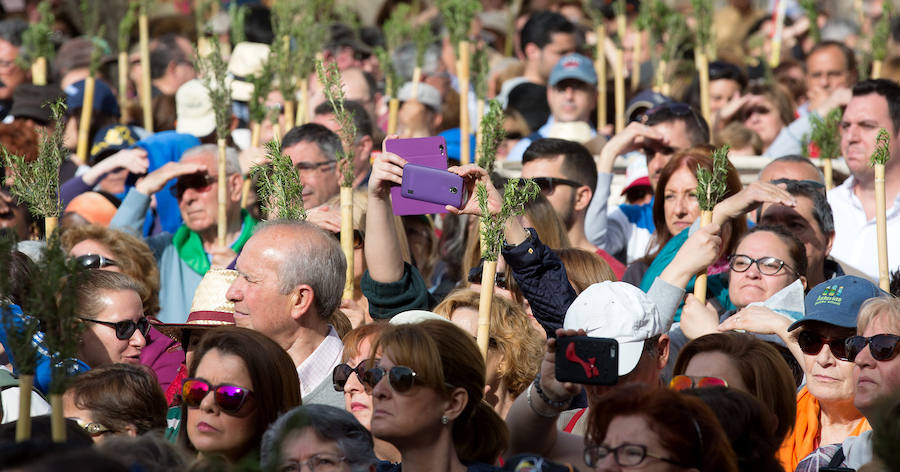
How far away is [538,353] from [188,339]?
1434 mm

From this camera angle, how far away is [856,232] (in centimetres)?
702

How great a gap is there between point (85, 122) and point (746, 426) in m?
6.60

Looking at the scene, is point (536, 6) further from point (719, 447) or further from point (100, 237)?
point (719, 447)

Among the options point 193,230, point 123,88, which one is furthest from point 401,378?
point 123,88

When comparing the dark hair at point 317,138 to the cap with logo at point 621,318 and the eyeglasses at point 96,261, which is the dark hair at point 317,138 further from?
the cap with logo at point 621,318

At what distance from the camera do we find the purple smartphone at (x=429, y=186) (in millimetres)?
5066

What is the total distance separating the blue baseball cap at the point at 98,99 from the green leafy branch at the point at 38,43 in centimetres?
34

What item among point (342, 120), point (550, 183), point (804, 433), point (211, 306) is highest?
point (342, 120)

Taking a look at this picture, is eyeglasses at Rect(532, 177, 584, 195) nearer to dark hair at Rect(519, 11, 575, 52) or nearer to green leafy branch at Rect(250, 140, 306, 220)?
green leafy branch at Rect(250, 140, 306, 220)

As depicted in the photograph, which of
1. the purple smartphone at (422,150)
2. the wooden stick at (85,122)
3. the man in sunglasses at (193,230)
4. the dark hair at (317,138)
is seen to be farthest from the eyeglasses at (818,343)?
the wooden stick at (85,122)

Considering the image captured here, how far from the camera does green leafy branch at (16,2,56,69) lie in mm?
9656

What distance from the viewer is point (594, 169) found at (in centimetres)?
736

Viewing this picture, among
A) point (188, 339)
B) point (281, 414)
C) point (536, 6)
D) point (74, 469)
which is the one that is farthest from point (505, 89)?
point (74, 469)

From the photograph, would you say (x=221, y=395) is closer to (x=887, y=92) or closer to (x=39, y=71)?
(x=887, y=92)
